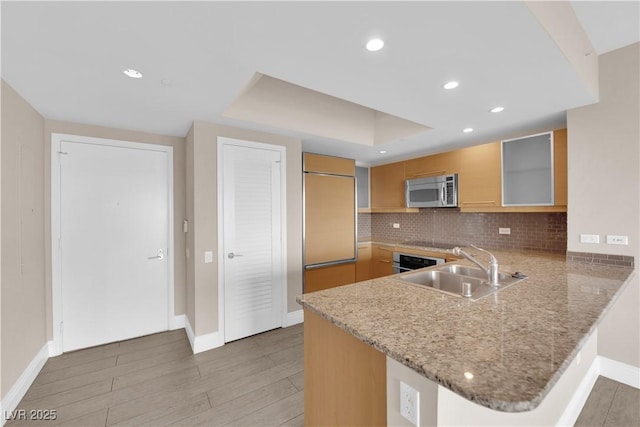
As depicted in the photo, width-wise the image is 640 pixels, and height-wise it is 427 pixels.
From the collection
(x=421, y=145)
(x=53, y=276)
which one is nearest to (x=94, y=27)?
(x=53, y=276)

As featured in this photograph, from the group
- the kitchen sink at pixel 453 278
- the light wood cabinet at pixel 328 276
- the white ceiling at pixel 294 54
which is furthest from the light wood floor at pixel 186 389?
the white ceiling at pixel 294 54

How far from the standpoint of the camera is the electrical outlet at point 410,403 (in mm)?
962

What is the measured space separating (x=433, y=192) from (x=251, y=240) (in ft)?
8.24

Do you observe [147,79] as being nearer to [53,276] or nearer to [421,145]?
[53,276]

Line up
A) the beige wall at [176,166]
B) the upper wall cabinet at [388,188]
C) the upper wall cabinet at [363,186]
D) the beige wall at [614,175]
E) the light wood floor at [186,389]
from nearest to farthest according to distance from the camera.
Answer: the light wood floor at [186,389], the beige wall at [614,175], the beige wall at [176,166], the upper wall cabinet at [388,188], the upper wall cabinet at [363,186]

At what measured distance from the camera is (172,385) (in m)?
2.17

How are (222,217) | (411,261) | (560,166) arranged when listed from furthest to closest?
(411,261) → (222,217) → (560,166)

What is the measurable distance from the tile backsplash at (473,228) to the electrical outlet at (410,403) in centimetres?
310

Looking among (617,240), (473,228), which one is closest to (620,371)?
(617,240)

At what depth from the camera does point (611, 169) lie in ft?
7.20

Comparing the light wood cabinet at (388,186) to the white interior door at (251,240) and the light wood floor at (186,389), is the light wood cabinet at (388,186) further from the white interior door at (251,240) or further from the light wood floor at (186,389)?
the light wood floor at (186,389)

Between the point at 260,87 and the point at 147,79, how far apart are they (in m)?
1.14

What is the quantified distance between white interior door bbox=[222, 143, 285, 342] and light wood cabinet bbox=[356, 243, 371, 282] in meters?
1.42

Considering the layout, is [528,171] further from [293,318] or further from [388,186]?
[293,318]
